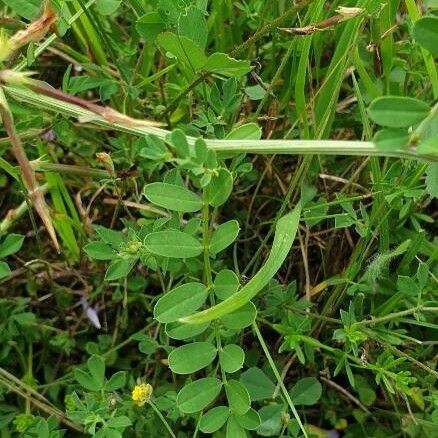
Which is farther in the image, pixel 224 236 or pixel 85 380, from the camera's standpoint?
pixel 85 380

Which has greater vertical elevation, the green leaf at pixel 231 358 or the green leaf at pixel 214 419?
the green leaf at pixel 231 358

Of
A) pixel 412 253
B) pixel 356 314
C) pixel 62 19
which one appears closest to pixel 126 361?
pixel 356 314

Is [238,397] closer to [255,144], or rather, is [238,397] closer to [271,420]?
[271,420]

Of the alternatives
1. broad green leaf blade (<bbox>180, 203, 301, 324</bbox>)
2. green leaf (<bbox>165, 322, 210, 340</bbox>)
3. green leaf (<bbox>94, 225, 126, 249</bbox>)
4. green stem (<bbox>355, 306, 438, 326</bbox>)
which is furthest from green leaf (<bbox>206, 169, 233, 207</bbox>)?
green stem (<bbox>355, 306, 438, 326</bbox>)

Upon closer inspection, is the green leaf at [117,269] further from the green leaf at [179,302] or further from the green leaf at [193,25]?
the green leaf at [193,25]

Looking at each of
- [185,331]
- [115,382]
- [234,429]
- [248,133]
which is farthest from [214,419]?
[248,133]

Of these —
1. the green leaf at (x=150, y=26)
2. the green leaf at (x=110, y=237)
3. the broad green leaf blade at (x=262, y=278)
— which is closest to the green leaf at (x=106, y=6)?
the green leaf at (x=150, y=26)
